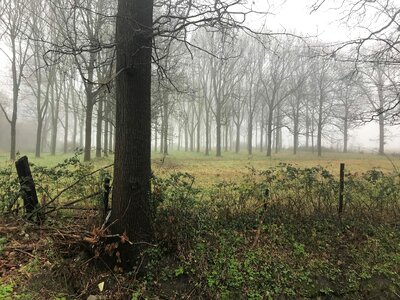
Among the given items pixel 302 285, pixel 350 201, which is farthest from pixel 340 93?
pixel 302 285

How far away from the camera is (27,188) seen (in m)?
4.68

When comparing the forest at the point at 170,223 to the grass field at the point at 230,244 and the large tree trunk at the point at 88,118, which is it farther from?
the large tree trunk at the point at 88,118

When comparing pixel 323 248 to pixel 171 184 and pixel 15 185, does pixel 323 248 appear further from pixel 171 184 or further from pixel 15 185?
pixel 15 185

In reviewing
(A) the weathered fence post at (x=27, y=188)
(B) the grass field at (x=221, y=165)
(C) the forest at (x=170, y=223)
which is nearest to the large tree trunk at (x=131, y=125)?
(C) the forest at (x=170, y=223)

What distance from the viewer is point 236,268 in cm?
442

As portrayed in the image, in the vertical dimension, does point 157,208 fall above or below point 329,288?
above

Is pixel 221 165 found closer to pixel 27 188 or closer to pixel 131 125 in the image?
pixel 27 188

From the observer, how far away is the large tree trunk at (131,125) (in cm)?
411

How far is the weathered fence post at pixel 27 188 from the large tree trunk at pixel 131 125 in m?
1.62

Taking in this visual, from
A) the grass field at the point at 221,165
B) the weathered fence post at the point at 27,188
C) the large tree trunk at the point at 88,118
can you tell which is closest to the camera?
the weathered fence post at the point at 27,188

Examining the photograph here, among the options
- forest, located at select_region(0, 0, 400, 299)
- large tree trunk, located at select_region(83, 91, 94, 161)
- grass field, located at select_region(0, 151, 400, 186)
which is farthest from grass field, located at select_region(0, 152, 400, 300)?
large tree trunk, located at select_region(83, 91, 94, 161)

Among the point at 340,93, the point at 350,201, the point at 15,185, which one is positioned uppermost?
the point at 340,93

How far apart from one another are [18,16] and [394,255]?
19.4 meters

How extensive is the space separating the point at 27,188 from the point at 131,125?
7.11 ft
